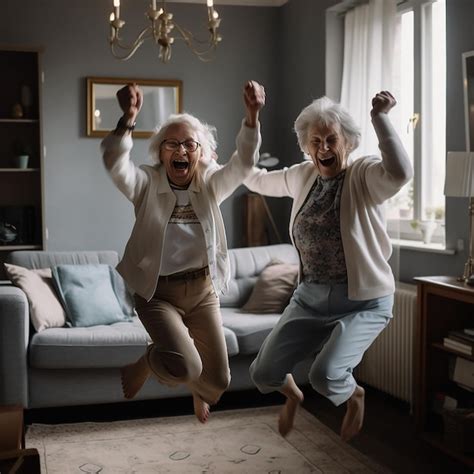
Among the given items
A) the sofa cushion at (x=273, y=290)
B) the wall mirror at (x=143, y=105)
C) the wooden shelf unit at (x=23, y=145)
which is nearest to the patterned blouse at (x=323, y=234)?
the sofa cushion at (x=273, y=290)

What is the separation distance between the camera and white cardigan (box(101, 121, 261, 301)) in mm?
2672

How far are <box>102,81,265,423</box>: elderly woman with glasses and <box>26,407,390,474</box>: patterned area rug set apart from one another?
4.03ft

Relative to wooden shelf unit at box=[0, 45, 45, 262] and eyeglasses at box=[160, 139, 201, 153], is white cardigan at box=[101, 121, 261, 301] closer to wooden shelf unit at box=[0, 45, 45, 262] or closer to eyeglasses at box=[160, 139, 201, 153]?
eyeglasses at box=[160, 139, 201, 153]

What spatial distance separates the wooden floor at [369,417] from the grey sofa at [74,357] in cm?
20

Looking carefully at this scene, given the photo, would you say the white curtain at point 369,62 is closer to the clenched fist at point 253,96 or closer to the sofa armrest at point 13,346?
the sofa armrest at point 13,346

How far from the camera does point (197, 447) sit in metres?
4.23

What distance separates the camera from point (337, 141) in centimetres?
289

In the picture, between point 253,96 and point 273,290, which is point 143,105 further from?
point 253,96

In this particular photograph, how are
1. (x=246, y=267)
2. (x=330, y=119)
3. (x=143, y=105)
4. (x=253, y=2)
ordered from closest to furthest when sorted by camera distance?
(x=330, y=119) → (x=246, y=267) → (x=143, y=105) → (x=253, y=2)

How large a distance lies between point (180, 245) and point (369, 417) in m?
2.43

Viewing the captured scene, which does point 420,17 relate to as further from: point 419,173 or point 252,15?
point 252,15

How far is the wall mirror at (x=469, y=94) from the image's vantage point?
4.23 m

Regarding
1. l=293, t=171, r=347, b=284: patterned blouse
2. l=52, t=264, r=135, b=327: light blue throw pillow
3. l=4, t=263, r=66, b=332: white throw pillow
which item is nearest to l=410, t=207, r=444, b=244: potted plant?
l=52, t=264, r=135, b=327: light blue throw pillow

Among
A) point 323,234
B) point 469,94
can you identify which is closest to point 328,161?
point 323,234
